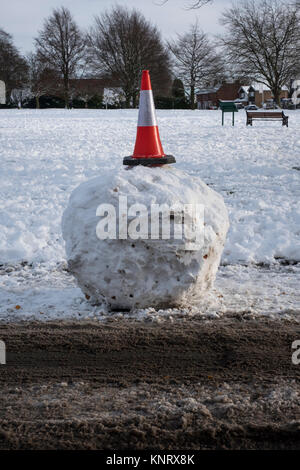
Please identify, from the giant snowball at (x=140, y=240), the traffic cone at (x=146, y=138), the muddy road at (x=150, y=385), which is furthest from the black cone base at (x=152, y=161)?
the muddy road at (x=150, y=385)

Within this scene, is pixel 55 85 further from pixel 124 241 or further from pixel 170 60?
pixel 124 241

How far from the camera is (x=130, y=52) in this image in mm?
44219

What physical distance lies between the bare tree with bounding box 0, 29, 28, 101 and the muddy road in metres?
43.3

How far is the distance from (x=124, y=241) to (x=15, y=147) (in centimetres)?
1057

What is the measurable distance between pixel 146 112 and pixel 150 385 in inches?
119

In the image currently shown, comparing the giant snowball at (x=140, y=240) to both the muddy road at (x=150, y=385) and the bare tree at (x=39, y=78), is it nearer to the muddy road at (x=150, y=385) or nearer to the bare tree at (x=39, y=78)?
the muddy road at (x=150, y=385)

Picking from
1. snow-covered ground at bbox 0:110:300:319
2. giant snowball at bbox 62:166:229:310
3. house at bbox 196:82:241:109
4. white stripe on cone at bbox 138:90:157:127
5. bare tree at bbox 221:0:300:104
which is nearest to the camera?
giant snowball at bbox 62:166:229:310

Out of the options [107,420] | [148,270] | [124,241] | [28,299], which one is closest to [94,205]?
[124,241]

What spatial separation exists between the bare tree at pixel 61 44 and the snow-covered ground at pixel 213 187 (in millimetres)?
33444

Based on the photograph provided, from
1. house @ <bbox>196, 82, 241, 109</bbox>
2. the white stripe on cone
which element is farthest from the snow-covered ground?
house @ <bbox>196, 82, 241, 109</bbox>

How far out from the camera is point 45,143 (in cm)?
1487

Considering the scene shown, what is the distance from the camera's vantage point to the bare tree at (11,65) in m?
43.0

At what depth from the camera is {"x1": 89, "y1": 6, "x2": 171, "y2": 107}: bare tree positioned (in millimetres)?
44375

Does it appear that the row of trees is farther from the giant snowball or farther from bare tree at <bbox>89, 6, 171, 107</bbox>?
the giant snowball
